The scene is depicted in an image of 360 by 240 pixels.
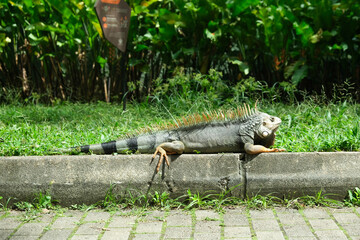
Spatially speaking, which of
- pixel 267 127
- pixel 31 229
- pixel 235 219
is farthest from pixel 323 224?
pixel 31 229

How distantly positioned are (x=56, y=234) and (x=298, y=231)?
1.88 m

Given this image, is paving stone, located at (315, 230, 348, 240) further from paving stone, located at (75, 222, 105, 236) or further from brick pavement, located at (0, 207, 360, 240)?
paving stone, located at (75, 222, 105, 236)

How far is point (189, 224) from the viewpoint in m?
3.75

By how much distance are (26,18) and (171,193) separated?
567cm

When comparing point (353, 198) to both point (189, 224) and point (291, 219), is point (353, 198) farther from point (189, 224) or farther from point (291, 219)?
point (189, 224)

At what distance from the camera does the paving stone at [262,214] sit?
3.87 meters

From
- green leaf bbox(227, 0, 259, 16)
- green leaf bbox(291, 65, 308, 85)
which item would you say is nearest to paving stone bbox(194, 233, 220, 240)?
green leaf bbox(291, 65, 308, 85)

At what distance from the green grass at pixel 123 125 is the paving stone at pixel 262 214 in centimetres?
75

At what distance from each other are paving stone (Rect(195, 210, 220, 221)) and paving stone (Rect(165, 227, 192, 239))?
249mm

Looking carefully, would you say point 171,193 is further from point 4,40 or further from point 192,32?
point 4,40

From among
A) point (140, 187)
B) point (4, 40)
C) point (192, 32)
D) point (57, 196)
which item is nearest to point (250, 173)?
point (140, 187)

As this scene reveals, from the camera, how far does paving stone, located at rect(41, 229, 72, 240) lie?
3.50 m

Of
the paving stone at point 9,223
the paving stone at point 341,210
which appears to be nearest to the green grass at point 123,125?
the paving stone at point 341,210

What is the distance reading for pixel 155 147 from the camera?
4.41 meters
